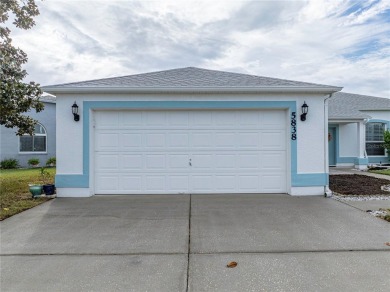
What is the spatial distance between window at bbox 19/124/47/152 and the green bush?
0.92 m

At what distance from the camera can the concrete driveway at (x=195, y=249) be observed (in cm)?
297

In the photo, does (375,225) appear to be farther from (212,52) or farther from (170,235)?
(212,52)

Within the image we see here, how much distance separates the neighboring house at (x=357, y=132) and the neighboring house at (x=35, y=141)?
17631 millimetres

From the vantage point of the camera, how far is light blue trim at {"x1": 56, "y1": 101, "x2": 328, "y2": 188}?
755cm

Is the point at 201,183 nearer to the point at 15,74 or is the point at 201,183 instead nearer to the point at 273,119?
the point at 273,119

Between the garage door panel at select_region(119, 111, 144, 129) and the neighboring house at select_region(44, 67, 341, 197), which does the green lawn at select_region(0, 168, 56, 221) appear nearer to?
the neighboring house at select_region(44, 67, 341, 197)

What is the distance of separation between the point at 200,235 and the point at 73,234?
221 cm

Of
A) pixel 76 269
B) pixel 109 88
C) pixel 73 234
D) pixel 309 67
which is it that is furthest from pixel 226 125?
pixel 309 67

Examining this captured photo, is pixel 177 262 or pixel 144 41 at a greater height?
pixel 144 41

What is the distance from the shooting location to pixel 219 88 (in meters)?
7.45

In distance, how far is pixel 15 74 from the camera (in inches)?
366

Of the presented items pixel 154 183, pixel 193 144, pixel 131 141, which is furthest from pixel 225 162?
pixel 131 141

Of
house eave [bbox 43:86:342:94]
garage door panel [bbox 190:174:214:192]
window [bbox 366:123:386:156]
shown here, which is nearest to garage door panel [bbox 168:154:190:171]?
garage door panel [bbox 190:174:214:192]

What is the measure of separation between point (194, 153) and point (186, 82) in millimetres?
2169
